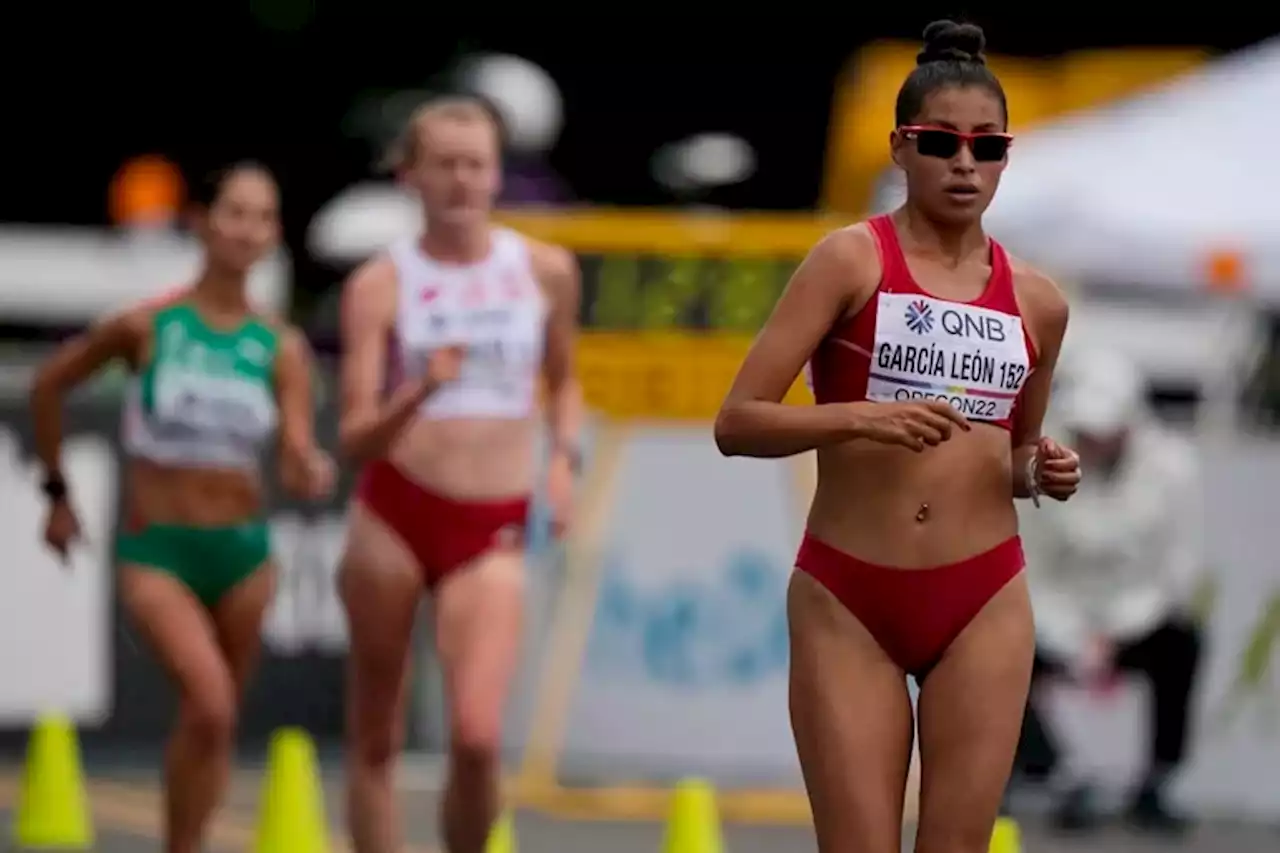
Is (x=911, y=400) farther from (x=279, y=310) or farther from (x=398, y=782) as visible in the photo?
(x=279, y=310)

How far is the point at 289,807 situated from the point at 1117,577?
3.58 m

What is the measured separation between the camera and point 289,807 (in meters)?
10.3

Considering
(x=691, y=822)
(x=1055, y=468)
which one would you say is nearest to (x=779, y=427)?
(x=1055, y=468)

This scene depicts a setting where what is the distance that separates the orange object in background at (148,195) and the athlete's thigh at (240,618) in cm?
1562

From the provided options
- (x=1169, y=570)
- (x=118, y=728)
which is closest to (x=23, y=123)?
(x=118, y=728)

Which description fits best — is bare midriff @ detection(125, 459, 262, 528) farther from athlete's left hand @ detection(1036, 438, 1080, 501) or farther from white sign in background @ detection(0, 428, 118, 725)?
white sign in background @ detection(0, 428, 118, 725)

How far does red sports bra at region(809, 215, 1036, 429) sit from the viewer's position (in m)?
6.48

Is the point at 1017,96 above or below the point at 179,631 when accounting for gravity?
above

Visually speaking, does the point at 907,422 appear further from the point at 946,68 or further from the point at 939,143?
the point at 946,68

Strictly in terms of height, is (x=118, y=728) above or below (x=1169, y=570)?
below

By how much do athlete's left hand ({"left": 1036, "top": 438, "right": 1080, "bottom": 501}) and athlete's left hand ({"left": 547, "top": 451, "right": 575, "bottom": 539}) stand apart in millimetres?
2741

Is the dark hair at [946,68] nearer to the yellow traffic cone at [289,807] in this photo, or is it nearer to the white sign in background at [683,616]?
the yellow traffic cone at [289,807]

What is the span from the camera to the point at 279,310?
2311cm

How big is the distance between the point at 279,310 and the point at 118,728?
31.0ft
